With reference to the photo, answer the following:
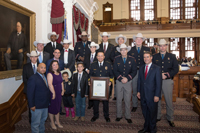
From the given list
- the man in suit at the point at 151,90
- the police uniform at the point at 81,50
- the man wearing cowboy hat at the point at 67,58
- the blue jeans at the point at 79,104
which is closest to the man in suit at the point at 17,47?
the man wearing cowboy hat at the point at 67,58

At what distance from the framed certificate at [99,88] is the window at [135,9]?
17245 mm

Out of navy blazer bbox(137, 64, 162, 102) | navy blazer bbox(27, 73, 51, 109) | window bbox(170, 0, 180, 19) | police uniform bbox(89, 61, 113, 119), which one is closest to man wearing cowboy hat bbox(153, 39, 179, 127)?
navy blazer bbox(137, 64, 162, 102)

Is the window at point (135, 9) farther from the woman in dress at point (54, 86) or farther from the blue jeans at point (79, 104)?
the woman in dress at point (54, 86)

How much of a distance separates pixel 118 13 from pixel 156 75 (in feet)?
58.4

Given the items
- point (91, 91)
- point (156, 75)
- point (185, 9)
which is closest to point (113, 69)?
point (91, 91)

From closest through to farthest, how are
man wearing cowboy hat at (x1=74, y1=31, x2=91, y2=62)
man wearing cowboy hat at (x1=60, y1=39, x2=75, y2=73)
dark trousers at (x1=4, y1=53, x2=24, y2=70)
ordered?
1. dark trousers at (x1=4, y1=53, x2=24, y2=70)
2. man wearing cowboy hat at (x1=60, y1=39, x2=75, y2=73)
3. man wearing cowboy hat at (x1=74, y1=31, x2=91, y2=62)

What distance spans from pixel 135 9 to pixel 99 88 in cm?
1797

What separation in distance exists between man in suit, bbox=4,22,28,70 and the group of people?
0.47 metres

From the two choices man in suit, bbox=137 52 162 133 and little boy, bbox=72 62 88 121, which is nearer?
man in suit, bbox=137 52 162 133

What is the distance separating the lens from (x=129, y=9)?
64.7ft

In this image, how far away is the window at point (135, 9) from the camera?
64.2 feet

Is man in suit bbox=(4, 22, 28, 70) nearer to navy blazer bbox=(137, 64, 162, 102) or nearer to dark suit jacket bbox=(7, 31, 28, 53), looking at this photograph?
dark suit jacket bbox=(7, 31, 28, 53)

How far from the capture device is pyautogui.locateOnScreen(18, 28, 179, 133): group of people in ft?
11.2

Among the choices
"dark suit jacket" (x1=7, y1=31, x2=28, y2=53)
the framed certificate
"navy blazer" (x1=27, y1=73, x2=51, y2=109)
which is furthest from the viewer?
"dark suit jacket" (x1=7, y1=31, x2=28, y2=53)
